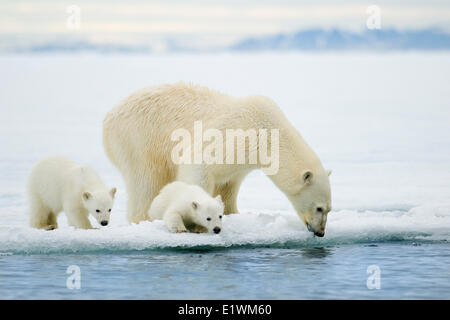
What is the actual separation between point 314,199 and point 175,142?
1.61m

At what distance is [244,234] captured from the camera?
24.2ft

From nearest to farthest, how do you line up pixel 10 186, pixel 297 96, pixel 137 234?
pixel 137 234 → pixel 10 186 → pixel 297 96

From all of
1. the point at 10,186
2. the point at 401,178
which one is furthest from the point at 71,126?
the point at 401,178

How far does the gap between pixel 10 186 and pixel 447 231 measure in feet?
18.7

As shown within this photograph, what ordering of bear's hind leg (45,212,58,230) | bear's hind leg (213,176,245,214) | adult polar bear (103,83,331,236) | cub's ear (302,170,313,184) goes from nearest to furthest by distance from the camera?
1. cub's ear (302,170,313,184)
2. adult polar bear (103,83,331,236)
3. bear's hind leg (45,212,58,230)
4. bear's hind leg (213,176,245,214)

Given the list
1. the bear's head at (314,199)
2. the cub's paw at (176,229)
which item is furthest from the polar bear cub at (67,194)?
the bear's head at (314,199)

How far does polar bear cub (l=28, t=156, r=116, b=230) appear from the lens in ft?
23.7

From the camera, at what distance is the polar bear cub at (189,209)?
698 centimetres

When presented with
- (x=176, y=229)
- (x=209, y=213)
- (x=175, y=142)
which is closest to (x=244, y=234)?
(x=209, y=213)

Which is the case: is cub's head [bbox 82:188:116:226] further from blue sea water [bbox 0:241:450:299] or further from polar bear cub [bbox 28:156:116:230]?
blue sea water [bbox 0:241:450:299]

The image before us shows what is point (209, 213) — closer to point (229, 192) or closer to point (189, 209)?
point (189, 209)

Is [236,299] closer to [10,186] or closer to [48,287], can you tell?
[48,287]

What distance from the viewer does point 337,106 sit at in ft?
76.0

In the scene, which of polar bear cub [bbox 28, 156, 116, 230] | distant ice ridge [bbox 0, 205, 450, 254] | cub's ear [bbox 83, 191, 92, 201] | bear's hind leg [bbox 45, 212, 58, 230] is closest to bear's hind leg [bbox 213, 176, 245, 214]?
distant ice ridge [bbox 0, 205, 450, 254]
